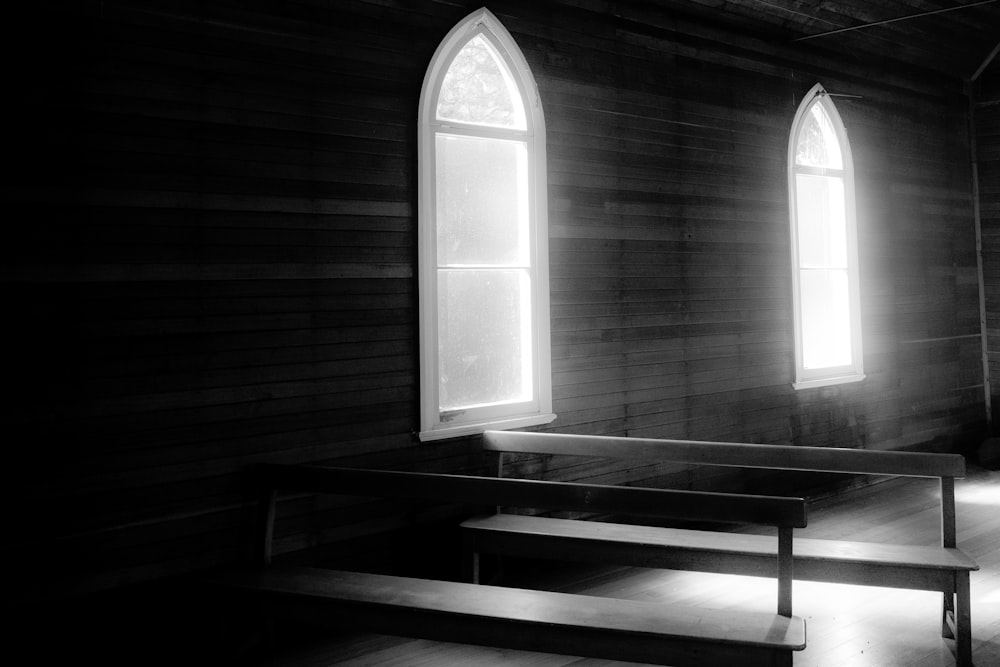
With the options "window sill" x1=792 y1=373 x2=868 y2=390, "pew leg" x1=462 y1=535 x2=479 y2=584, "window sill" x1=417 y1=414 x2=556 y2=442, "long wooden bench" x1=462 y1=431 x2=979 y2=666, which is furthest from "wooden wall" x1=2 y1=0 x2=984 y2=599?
A: "long wooden bench" x1=462 y1=431 x2=979 y2=666

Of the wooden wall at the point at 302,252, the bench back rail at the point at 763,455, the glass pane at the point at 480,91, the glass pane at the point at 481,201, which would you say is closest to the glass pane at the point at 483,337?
the glass pane at the point at 481,201

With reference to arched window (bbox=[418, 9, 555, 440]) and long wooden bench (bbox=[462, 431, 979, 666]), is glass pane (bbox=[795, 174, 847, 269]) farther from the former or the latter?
long wooden bench (bbox=[462, 431, 979, 666])

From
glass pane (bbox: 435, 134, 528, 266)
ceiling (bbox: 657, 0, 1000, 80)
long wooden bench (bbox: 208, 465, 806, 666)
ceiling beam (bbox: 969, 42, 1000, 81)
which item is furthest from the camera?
ceiling beam (bbox: 969, 42, 1000, 81)

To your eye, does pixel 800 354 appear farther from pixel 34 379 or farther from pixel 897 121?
pixel 34 379

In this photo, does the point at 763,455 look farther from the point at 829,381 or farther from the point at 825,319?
the point at 825,319

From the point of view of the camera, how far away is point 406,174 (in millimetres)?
4195

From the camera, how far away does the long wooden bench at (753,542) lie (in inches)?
128

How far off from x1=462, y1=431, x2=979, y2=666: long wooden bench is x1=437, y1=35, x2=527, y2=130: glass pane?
186 cm

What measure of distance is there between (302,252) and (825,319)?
4.71 meters

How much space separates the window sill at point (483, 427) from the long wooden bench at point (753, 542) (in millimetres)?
262

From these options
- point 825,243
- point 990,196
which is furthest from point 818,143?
point 990,196

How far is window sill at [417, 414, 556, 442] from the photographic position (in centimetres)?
424

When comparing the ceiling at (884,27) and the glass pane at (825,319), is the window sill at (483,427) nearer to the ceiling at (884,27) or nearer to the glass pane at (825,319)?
the glass pane at (825,319)

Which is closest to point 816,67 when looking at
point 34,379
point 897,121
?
point 897,121
